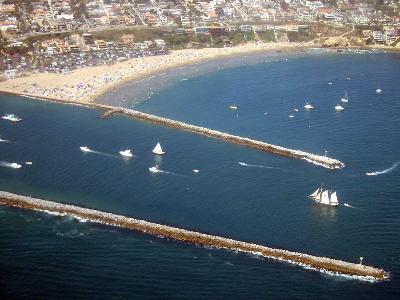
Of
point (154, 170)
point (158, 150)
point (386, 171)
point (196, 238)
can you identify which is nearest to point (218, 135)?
point (158, 150)

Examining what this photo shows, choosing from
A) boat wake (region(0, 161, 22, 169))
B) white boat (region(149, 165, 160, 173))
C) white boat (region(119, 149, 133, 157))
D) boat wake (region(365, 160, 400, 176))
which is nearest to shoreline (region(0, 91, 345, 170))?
boat wake (region(365, 160, 400, 176))

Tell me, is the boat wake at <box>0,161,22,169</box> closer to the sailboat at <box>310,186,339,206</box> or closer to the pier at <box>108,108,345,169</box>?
the pier at <box>108,108,345,169</box>

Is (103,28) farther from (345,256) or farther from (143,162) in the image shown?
(345,256)

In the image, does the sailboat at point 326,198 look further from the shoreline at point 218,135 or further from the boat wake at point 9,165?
the boat wake at point 9,165

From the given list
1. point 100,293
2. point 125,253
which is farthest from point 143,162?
point 100,293

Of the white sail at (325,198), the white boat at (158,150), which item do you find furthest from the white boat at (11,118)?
the white sail at (325,198)

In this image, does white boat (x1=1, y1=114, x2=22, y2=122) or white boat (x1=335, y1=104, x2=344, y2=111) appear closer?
white boat (x1=1, y1=114, x2=22, y2=122)
